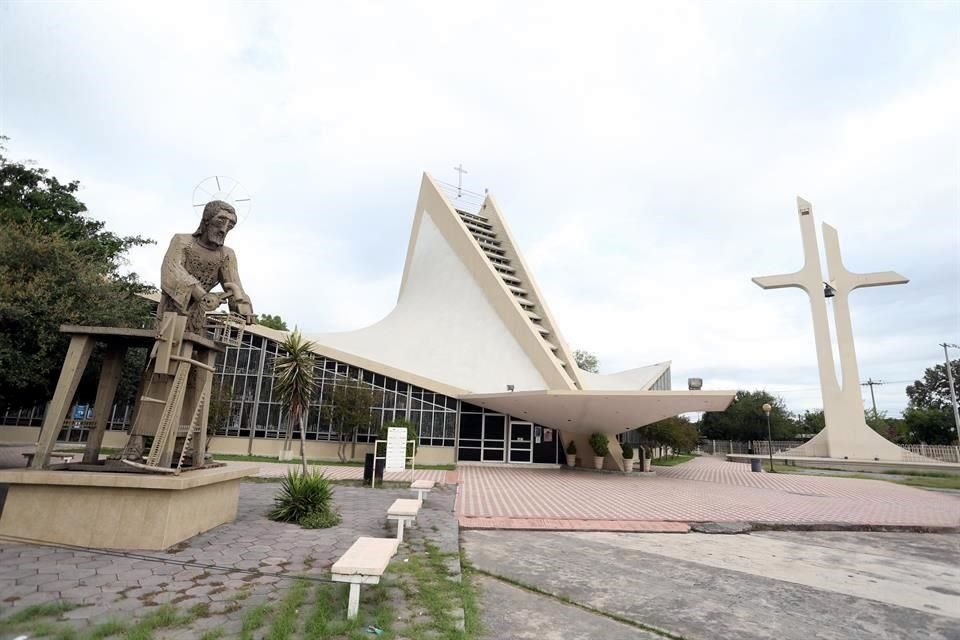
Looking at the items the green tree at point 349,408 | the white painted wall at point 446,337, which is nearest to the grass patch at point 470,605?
the green tree at point 349,408

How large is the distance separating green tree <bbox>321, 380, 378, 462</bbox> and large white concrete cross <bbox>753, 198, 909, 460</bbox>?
28.2m

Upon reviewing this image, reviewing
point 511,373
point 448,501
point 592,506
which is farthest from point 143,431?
point 511,373

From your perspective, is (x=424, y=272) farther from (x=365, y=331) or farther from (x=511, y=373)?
(x=511, y=373)

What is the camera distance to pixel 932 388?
53656 millimetres

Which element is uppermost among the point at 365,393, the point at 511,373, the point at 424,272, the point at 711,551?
the point at 424,272

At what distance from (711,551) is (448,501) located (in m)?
5.33

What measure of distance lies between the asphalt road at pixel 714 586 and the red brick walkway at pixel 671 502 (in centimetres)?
123

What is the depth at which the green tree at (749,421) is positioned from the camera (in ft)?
140

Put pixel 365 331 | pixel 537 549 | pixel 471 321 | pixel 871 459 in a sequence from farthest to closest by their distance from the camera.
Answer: pixel 871 459, pixel 365 331, pixel 471 321, pixel 537 549

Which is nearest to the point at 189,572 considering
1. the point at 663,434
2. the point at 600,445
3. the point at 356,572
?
the point at 356,572

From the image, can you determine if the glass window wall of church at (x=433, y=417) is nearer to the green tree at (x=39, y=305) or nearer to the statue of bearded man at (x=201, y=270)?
the green tree at (x=39, y=305)

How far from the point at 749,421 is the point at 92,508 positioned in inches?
1910

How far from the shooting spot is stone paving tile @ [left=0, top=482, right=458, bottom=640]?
3.47 m

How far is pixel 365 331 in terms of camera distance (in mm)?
25562
